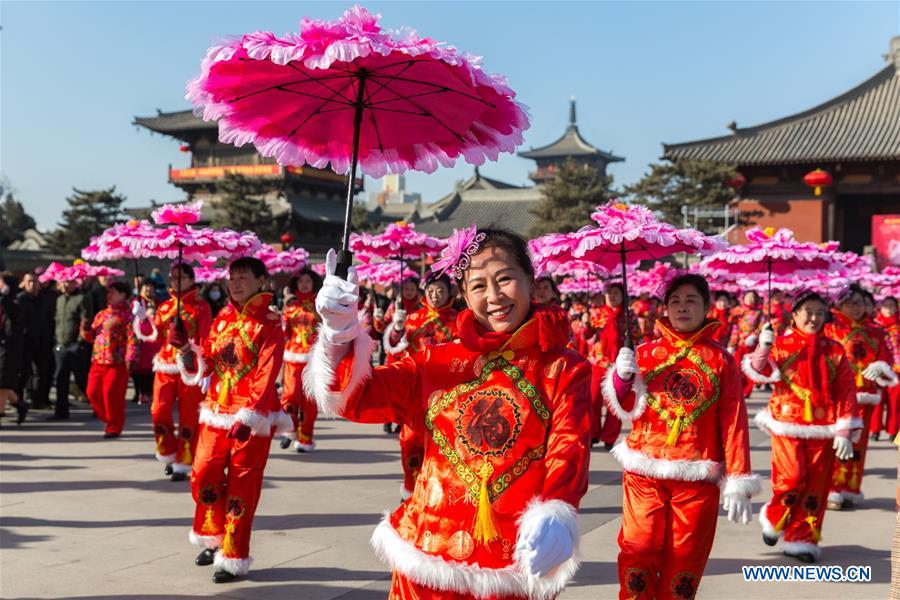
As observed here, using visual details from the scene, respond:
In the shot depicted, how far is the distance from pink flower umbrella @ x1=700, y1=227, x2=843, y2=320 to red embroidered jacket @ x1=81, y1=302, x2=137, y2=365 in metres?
6.77

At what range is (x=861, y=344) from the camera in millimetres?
8844

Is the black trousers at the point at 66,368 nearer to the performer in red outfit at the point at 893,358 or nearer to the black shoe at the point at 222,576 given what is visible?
the black shoe at the point at 222,576

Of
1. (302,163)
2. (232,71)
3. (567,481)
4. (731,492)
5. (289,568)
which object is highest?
(232,71)

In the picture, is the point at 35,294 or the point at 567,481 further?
the point at 35,294

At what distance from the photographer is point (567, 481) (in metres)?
2.63

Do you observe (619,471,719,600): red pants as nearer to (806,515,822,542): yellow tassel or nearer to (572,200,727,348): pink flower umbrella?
(572,200,727,348): pink flower umbrella

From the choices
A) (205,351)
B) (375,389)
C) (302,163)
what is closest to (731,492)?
(375,389)

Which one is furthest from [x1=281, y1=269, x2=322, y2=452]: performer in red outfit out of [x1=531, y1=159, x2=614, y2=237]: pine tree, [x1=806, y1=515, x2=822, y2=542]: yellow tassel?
[x1=531, y1=159, x2=614, y2=237]: pine tree

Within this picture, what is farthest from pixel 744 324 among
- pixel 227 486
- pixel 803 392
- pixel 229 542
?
pixel 229 542

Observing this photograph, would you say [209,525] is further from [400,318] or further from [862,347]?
[862,347]

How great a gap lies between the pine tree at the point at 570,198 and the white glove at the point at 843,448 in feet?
109

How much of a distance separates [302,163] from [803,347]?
14.4 feet

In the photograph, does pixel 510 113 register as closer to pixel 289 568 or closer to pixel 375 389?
pixel 375 389

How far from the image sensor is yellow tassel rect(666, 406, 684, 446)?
180 inches
